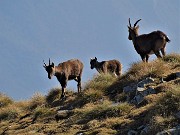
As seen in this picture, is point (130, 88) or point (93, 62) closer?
point (130, 88)

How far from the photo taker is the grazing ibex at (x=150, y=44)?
878 inches

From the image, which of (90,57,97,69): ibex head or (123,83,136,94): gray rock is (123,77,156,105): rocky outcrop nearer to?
(123,83,136,94): gray rock

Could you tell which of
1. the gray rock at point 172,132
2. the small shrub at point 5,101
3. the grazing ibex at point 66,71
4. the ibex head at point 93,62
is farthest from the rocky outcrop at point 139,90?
the ibex head at point 93,62

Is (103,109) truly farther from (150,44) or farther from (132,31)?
(132,31)

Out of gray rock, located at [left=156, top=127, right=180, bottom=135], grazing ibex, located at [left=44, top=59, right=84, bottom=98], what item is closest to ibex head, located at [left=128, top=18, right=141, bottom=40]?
grazing ibex, located at [left=44, top=59, right=84, bottom=98]

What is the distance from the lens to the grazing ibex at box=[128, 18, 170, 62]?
22.3m

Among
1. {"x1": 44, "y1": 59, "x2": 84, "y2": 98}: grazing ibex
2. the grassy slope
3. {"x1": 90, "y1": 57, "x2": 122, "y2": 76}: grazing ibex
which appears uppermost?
{"x1": 90, "y1": 57, "x2": 122, "y2": 76}: grazing ibex

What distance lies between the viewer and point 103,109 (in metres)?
17.3

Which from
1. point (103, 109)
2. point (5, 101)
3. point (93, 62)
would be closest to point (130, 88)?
point (103, 109)

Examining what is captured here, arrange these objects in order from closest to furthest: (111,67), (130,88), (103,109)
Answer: (103,109) → (130,88) → (111,67)

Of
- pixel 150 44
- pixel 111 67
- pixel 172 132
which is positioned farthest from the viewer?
pixel 111 67

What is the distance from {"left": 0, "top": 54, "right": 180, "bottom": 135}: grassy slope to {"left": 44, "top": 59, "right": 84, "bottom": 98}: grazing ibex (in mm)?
759

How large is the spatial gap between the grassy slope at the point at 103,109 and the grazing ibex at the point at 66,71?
0.76m

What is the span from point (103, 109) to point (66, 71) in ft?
26.6
